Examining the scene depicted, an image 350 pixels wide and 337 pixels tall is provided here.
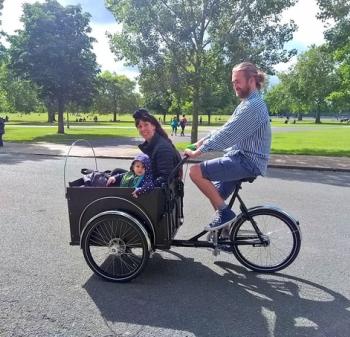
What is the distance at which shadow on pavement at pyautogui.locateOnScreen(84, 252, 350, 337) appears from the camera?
3.38 metres

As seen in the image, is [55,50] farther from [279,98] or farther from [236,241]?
[279,98]

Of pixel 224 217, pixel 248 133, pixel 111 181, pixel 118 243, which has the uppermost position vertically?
pixel 248 133

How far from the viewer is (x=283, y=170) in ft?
45.8

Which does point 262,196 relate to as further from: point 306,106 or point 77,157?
point 306,106

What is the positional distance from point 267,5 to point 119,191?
17.1 m

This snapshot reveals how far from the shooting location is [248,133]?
4.15 m

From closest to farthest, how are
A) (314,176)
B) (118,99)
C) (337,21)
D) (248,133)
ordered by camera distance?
1. (248,133)
2. (314,176)
3. (337,21)
4. (118,99)

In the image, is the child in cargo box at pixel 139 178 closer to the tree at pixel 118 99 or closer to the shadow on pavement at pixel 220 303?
the shadow on pavement at pixel 220 303

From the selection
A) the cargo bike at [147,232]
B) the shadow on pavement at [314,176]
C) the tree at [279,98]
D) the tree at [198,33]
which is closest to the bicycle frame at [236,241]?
the cargo bike at [147,232]

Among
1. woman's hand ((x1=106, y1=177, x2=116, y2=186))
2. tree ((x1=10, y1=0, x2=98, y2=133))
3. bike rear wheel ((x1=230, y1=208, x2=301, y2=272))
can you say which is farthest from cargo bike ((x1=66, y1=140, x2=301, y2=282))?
tree ((x1=10, y1=0, x2=98, y2=133))

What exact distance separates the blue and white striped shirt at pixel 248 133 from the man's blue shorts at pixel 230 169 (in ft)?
0.18

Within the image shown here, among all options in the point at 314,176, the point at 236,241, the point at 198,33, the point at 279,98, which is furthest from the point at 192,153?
the point at 279,98

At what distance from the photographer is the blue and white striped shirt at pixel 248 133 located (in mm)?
4137

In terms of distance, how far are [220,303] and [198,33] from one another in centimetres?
1771
